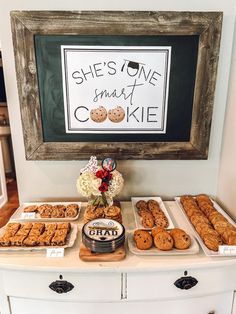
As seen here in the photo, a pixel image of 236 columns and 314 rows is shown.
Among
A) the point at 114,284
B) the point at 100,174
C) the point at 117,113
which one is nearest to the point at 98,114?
the point at 117,113

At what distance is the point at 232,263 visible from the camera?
921 millimetres

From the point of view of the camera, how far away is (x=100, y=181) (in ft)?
3.59

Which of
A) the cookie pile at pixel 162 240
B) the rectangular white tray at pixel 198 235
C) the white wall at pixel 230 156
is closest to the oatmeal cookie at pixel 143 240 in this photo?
the cookie pile at pixel 162 240

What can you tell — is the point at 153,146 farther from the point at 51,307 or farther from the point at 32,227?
the point at 51,307

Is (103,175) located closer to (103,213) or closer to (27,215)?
(103,213)

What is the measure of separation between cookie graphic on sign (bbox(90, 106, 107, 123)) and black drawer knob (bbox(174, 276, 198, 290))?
2.64 feet

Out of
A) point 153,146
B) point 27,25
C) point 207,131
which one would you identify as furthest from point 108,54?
point 207,131

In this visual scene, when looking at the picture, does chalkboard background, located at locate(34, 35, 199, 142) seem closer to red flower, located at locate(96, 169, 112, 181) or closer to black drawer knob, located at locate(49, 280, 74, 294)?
red flower, located at locate(96, 169, 112, 181)

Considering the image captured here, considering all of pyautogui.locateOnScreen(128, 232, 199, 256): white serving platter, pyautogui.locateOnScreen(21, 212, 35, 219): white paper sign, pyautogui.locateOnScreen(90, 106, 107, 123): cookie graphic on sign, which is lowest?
pyautogui.locateOnScreen(128, 232, 199, 256): white serving platter

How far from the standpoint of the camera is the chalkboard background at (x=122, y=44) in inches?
44.1

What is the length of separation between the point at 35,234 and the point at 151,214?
0.54 meters

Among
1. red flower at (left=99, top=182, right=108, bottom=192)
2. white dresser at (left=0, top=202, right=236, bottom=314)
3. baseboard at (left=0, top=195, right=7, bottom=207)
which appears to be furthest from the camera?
baseboard at (left=0, top=195, right=7, bottom=207)

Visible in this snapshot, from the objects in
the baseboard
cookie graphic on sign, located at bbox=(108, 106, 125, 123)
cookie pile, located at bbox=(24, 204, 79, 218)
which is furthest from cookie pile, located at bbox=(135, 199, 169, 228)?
the baseboard

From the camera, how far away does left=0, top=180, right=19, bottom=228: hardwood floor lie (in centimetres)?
269
